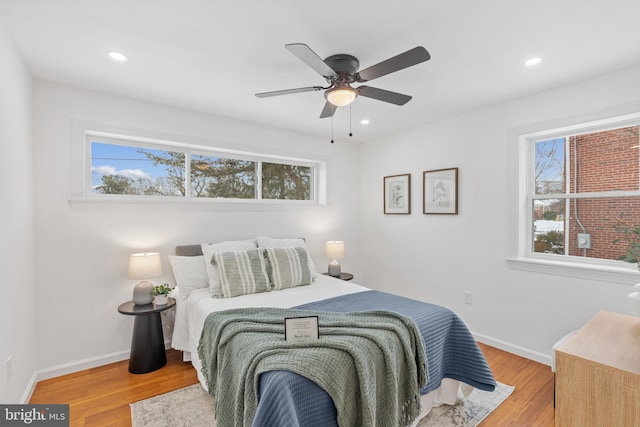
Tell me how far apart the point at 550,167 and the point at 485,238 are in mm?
890

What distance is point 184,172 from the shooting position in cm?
340

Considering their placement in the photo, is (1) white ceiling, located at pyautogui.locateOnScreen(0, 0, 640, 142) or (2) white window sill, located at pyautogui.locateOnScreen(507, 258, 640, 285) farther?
(2) white window sill, located at pyautogui.locateOnScreen(507, 258, 640, 285)

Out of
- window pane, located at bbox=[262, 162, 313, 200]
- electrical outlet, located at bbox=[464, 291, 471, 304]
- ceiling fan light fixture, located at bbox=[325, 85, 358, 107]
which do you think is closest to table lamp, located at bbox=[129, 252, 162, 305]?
window pane, located at bbox=[262, 162, 313, 200]

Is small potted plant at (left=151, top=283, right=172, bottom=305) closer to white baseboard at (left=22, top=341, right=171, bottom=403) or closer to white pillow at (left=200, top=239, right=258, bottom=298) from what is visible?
white pillow at (left=200, top=239, right=258, bottom=298)

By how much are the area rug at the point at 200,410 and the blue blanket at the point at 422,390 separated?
253 mm

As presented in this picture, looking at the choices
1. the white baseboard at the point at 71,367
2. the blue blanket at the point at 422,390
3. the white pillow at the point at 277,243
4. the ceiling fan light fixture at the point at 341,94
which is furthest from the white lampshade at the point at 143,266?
the ceiling fan light fixture at the point at 341,94

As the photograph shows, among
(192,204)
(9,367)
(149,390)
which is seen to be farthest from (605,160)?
(9,367)

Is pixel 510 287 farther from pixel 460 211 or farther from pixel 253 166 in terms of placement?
pixel 253 166

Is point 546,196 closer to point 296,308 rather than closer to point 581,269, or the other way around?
point 581,269

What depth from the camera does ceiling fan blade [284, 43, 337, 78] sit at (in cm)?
161

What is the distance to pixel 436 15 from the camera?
5.74ft

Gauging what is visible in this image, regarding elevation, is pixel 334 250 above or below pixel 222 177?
below

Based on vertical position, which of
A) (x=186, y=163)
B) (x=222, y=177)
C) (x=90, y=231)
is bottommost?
(x=90, y=231)

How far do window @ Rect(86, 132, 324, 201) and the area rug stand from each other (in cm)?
184
